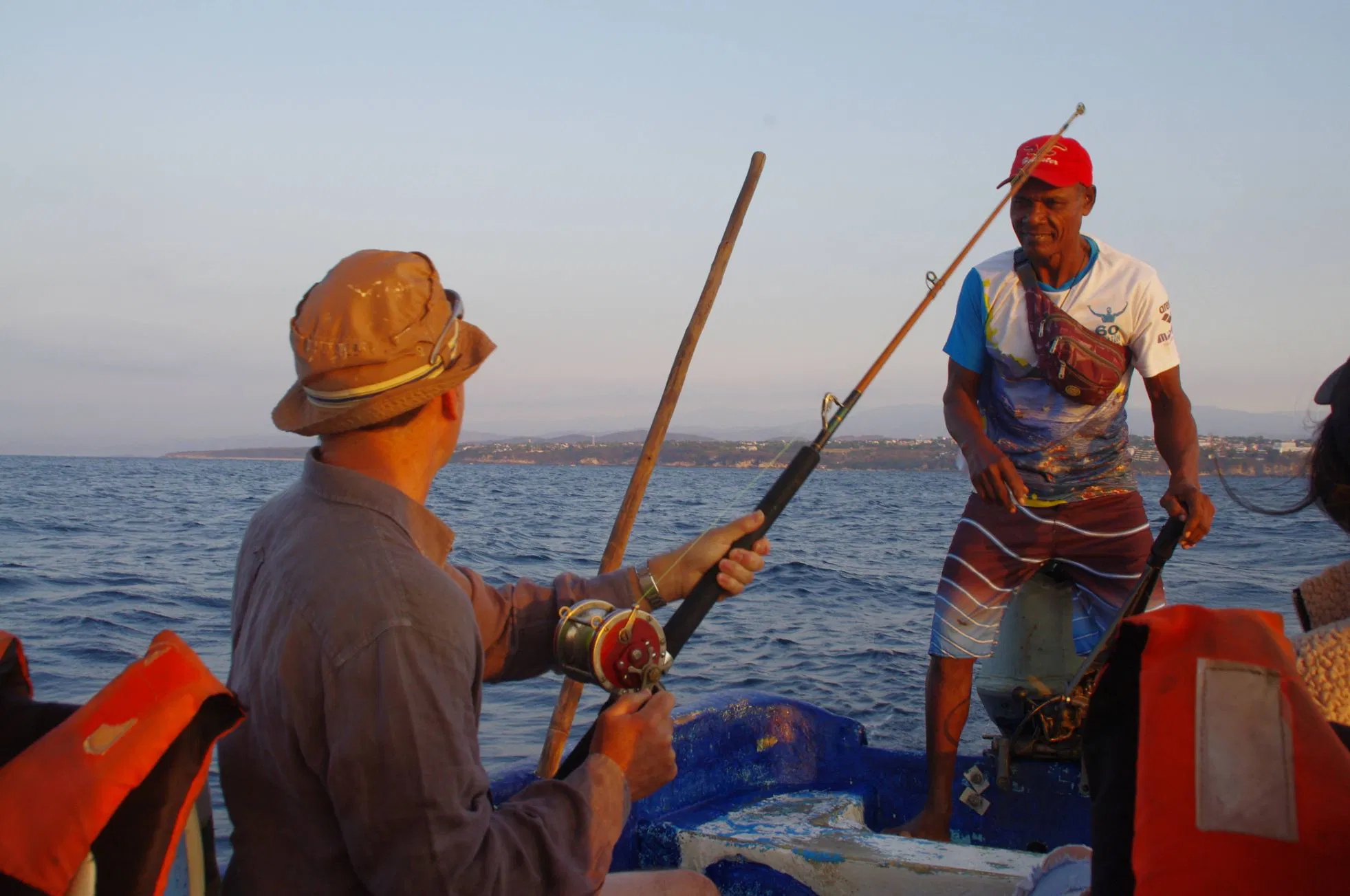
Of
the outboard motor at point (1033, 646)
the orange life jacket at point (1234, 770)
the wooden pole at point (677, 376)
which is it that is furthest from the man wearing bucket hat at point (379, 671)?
the outboard motor at point (1033, 646)

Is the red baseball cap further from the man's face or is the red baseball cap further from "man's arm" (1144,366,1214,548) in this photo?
"man's arm" (1144,366,1214,548)

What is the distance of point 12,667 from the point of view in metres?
1.80

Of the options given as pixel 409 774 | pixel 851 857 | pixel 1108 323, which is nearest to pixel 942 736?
pixel 851 857

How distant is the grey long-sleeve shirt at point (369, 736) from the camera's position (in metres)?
1.71

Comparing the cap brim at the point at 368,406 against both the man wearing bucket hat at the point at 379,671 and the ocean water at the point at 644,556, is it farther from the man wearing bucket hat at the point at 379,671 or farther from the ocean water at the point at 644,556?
the ocean water at the point at 644,556

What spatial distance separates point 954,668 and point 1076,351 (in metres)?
1.24

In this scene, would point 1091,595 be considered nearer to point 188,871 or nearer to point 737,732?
point 737,732

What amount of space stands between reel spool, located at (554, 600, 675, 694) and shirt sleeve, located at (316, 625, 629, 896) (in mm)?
658

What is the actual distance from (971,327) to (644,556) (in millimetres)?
15324

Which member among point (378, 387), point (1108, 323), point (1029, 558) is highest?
point (1108, 323)

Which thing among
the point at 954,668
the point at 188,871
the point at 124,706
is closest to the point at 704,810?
the point at 954,668

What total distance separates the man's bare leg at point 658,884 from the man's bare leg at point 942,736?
4.48 feet

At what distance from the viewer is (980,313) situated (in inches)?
163

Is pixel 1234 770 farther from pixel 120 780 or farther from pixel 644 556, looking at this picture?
pixel 644 556
